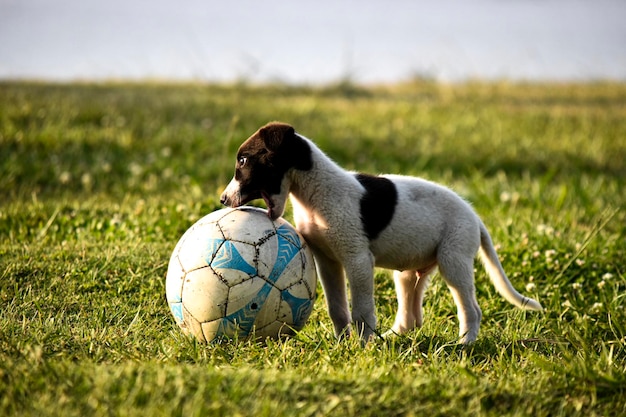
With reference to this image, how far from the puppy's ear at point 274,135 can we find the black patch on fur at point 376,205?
2.20ft

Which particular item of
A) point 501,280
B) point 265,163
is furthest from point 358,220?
point 501,280

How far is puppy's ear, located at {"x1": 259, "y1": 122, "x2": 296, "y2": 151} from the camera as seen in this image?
447cm

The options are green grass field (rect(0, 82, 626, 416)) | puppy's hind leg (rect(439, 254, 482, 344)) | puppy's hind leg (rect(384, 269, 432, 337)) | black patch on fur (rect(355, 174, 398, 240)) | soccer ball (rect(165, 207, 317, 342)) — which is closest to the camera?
green grass field (rect(0, 82, 626, 416))

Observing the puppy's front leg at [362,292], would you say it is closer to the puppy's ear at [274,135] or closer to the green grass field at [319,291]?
the green grass field at [319,291]

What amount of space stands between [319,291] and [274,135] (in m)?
1.83

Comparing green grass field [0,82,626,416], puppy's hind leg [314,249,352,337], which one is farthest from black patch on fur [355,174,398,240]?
green grass field [0,82,626,416]

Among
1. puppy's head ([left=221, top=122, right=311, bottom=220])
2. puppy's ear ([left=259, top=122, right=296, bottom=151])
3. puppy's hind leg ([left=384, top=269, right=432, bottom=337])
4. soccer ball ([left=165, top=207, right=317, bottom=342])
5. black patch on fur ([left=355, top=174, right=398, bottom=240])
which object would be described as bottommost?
puppy's hind leg ([left=384, top=269, right=432, bottom=337])

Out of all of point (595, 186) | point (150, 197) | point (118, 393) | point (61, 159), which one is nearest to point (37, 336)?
point (118, 393)

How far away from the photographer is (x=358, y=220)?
15.1 feet

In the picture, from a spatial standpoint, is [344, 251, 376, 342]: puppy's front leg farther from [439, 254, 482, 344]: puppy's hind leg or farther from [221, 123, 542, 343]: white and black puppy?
[439, 254, 482, 344]: puppy's hind leg

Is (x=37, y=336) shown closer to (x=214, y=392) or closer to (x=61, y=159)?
(x=214, y=392)

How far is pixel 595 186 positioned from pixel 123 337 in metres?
7.17

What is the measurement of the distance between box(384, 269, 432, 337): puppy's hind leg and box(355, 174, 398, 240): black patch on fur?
0.70 m

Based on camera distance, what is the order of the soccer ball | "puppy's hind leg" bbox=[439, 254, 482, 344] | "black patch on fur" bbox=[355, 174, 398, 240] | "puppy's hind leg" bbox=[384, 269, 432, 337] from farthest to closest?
"puppy's hind leg" bbox=[384, 269, 432, 337] → "puppy's hind leg" bbox=[439, 254, 482, 344] → "black patch on fur" bbox=[355, 174, 398, 240] → the soccer ball
